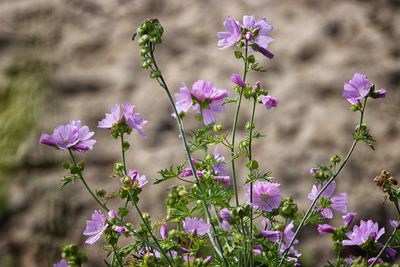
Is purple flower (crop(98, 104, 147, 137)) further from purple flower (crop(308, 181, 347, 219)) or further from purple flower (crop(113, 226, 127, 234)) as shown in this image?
purple flower (crop(308, 181, 347, 219))

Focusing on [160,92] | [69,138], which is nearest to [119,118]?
[69,138]

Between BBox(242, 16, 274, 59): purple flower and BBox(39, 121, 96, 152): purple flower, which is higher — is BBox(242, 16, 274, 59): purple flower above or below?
above

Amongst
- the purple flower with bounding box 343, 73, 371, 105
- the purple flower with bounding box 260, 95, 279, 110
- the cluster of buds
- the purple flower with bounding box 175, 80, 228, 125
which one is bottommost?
the purple flower with bounding box 343, 73, 371, 105

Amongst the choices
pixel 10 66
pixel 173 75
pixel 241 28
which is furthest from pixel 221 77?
pixel 241 28

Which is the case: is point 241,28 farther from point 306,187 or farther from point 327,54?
point 327,54

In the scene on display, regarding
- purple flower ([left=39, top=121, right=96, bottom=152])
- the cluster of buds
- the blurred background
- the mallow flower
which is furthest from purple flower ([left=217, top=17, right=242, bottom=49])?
the blurred background

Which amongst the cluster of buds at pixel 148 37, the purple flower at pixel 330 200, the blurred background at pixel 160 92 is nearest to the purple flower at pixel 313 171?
the purple flower at pixel 330 200

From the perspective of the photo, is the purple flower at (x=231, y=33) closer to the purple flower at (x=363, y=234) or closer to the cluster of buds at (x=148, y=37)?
the cluster of buds at (x=148, y=37)
